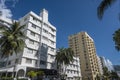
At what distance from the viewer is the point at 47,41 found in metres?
52.6

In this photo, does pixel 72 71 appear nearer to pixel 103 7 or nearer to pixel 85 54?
pixel 85 54

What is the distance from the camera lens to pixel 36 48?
150 feet

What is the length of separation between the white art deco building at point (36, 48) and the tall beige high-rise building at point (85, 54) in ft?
188

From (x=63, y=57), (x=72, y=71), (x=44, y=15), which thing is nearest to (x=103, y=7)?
(x=63, y=57)

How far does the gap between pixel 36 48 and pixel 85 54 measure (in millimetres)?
74232

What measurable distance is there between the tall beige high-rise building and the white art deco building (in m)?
57.2

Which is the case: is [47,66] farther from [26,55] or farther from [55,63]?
[26,55]

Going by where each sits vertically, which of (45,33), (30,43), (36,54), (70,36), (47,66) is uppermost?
(70,36)

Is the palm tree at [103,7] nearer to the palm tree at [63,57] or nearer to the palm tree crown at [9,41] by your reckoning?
the palm tree crown at [9,41]

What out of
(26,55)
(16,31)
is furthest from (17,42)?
(26,55)

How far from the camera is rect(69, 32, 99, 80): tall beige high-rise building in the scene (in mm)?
105394

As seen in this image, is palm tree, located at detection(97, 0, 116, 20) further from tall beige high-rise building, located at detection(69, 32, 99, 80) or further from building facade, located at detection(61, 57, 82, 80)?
tall beige high-rise building, located at detection(69, 32, 99, 80)

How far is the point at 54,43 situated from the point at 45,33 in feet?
21.6

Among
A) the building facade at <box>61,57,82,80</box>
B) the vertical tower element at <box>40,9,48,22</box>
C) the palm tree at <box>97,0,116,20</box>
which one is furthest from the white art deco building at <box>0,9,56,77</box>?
the palm tree at <box>97,0,116,20</box>
